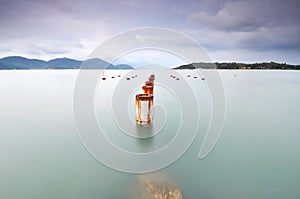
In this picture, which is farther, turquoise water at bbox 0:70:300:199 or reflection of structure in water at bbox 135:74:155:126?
reflection of structure in water at bbox 135:74:155:126

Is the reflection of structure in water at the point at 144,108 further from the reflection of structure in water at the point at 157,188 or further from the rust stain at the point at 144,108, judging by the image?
the reflection of structure in water at the point at 157,188

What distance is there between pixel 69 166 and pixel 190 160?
304 centimetres

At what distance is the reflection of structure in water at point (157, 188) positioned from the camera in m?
4.09

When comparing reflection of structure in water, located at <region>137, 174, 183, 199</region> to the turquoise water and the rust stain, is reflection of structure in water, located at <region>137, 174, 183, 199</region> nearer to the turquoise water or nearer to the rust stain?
the turquoise water

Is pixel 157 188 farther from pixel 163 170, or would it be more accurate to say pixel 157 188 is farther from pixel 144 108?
pixel 144 108

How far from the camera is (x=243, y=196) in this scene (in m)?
4.32

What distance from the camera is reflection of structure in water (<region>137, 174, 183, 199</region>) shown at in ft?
13.4

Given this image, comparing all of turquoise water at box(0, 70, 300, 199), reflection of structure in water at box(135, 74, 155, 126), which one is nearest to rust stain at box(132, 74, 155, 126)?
reflection of structure in water at box(135, 74, 155, 126)

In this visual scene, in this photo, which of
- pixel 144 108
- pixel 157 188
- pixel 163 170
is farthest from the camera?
pixel 144 108

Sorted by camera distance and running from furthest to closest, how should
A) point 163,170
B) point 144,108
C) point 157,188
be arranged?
point 144,108, point 163,170, point 157,188

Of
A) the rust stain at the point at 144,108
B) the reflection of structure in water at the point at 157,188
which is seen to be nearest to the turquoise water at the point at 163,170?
the reflection of structure in water at the point at 157,188

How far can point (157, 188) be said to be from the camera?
4.31 meters

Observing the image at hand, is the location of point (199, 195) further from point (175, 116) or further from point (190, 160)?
point (175, 116)

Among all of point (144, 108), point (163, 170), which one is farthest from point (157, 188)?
point (144, 108)
